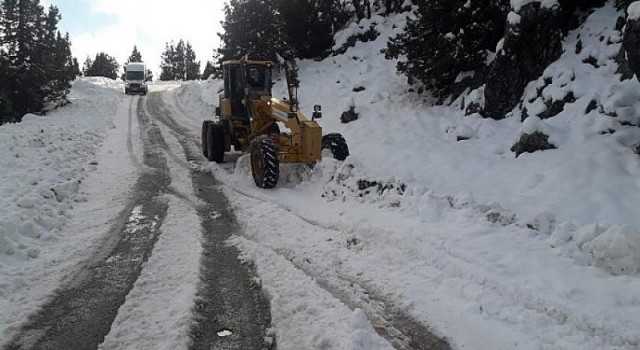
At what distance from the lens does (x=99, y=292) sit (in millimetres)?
5289

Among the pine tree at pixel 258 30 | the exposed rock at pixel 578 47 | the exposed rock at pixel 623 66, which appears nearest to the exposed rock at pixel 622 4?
the exposed rock at pixel 578 47

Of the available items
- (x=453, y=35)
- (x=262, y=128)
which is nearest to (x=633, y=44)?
(x=453, y=35)

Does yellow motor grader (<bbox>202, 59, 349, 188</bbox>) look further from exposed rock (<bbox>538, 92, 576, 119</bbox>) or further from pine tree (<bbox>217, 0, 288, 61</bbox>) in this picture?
pine tree (<bbox>217, 0, 288, 61</bbox>)

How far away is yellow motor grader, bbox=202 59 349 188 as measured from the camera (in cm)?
985

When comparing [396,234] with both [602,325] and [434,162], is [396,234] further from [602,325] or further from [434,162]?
[434,162]

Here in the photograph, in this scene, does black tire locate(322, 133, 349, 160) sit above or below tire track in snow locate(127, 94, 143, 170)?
above

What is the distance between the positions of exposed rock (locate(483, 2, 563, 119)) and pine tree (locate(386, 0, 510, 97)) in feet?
4.84

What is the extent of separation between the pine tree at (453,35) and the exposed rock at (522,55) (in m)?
1.47

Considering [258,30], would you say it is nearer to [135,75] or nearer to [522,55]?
[522,55]

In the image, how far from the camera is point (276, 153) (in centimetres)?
996

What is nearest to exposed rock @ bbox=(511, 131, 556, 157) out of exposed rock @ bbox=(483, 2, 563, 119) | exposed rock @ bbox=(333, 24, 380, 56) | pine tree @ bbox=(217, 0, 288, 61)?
exposed rock @ bbox=(483, 2, 563, 119)

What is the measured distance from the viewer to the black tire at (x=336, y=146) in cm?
1029

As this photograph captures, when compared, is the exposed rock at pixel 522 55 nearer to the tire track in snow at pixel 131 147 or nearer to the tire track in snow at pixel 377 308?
the tire track in snow at pixel 377 308

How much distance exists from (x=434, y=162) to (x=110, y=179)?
23.3ft
